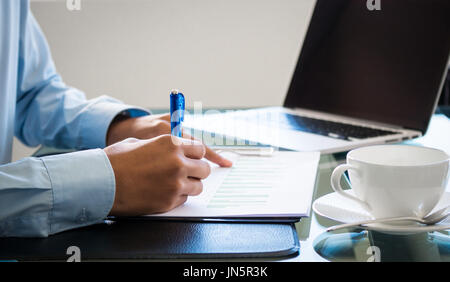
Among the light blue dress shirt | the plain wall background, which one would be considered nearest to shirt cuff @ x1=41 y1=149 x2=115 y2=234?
the light blue dress shirt

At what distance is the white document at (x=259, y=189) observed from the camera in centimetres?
48

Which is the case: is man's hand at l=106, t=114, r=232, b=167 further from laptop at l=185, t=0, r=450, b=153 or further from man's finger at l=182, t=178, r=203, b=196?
man's finger at l=182, t=178, r=203, b=196

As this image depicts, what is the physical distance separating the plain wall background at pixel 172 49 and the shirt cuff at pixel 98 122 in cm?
99

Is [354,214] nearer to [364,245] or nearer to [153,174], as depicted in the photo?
[364,245]

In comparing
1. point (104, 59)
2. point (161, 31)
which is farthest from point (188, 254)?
point (104, 59)

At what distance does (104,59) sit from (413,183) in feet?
5.51

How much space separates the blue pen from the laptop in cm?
24

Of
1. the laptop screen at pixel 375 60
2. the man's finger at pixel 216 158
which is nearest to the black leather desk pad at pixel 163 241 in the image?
the man's finger at pixel 216 158

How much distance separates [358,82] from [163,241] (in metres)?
0.61

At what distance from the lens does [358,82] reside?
93 cm

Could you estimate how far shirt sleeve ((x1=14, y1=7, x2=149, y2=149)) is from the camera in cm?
82

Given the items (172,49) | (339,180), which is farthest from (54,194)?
(172,49)
